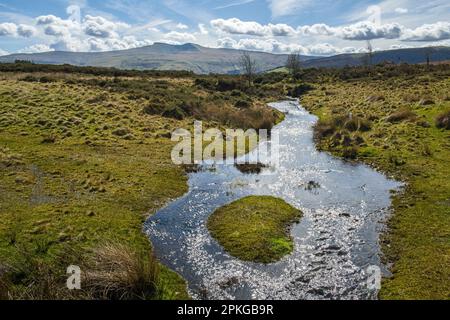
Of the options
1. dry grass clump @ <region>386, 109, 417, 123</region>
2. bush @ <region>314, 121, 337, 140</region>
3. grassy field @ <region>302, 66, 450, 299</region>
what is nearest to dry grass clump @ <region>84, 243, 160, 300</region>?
grassy field @ <region>302, 66, 450, 299</region>

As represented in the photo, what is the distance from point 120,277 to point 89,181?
13204 mm

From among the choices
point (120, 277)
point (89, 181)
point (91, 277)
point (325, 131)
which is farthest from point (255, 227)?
point (325, 131)

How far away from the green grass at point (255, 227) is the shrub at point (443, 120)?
75.8ft

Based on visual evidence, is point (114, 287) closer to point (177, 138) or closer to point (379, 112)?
point (177, 138)

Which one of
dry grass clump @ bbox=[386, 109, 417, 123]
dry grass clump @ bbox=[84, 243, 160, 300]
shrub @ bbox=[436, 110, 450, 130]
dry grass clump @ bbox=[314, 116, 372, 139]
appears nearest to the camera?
dry grass clump @ bbox=[84, 243, 160, 300]

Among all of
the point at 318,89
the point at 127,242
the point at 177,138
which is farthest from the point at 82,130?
the point at 318,89

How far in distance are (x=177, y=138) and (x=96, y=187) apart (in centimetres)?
1596

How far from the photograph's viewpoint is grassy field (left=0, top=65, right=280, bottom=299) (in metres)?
14.1

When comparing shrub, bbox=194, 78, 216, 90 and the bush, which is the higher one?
shrub, bbox=194, 78, 216, 90

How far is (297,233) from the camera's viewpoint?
19750mm

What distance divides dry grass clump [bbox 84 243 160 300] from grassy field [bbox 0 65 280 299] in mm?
36

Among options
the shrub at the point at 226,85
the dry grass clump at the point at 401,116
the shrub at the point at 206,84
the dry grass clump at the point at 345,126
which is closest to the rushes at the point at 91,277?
the dry grass clump at the point at 345,126

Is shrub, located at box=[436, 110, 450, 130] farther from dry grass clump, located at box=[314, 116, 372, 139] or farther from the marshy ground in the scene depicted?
dry grass clump, located at box=[314, 116, 372, 139]

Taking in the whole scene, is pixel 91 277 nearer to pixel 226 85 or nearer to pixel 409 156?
pixel 409 156
